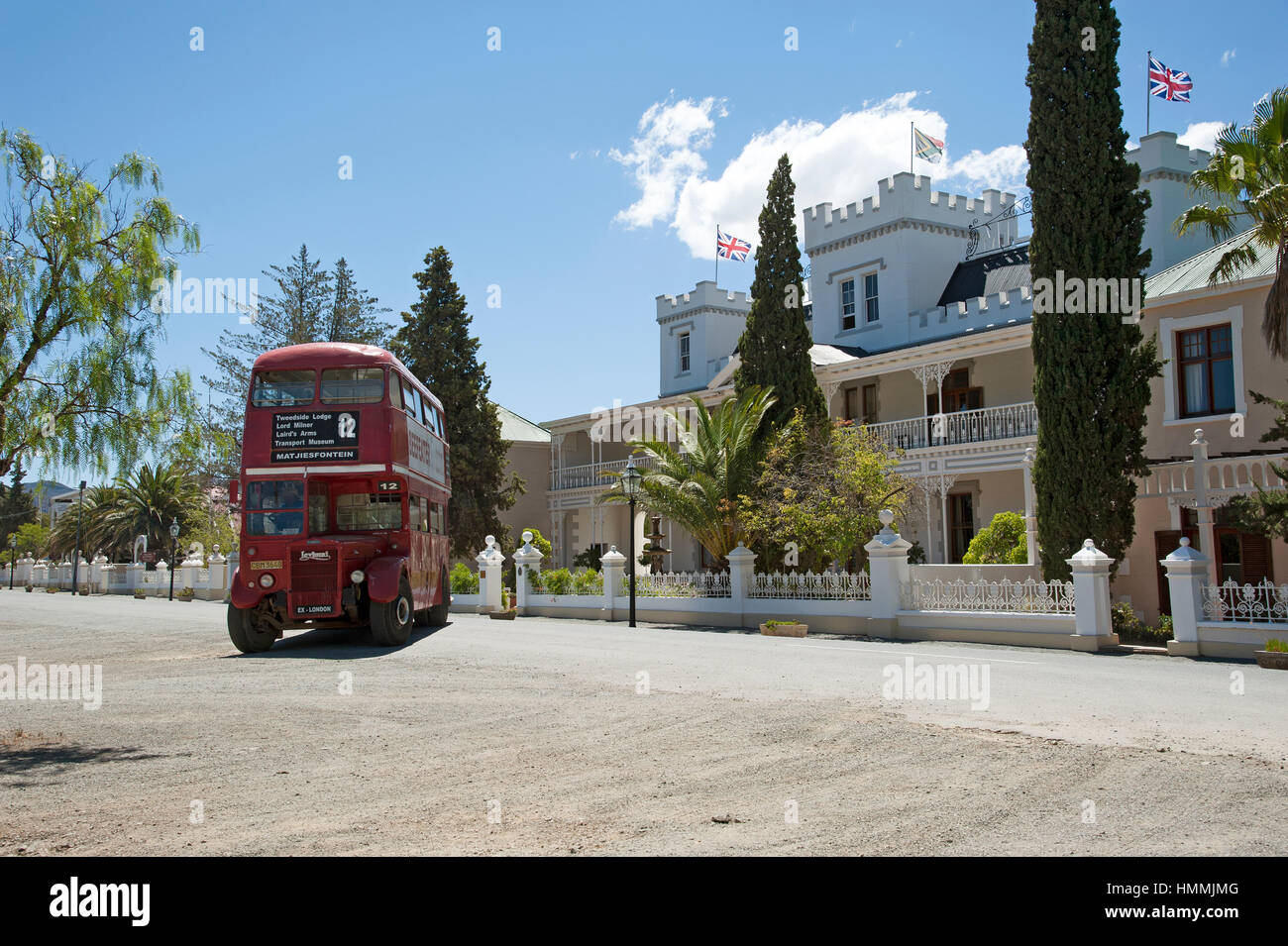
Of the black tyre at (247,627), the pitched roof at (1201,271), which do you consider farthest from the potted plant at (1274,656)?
the black tyre at (247,627)

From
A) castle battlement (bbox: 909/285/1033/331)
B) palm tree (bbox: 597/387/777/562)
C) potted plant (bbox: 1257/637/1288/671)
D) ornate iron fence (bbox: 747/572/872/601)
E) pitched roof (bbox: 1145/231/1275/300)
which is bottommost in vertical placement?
potted plant (bbox: 1257/637/1288/671)

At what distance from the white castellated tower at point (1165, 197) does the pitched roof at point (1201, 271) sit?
5300 mm

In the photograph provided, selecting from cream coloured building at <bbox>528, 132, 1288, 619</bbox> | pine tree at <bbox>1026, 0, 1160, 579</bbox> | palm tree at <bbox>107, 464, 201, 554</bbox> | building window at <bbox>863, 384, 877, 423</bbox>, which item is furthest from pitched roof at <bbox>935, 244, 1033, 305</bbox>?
palm tree at <bbox>107, 464, 201, 554</bbox>

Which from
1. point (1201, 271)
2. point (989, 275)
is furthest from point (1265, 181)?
point (989, 275)

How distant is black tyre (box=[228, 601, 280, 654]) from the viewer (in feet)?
51.4

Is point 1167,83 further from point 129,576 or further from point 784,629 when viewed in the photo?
point 129,576

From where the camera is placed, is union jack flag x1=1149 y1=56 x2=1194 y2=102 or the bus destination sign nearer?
the bus destination sign

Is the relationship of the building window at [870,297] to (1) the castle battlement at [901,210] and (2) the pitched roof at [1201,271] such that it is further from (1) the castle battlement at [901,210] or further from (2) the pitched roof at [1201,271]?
(2) the pitched roof at [1201,271]

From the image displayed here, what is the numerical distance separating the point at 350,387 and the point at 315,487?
168 cm

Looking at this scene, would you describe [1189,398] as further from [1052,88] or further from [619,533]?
[619,533]

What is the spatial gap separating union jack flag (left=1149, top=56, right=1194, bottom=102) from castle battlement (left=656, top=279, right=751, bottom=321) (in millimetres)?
17604

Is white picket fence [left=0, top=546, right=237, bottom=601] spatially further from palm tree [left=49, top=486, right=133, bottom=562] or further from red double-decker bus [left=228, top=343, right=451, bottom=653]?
red double-decker bus [left=228, top=343, right=451, bottom=653]
